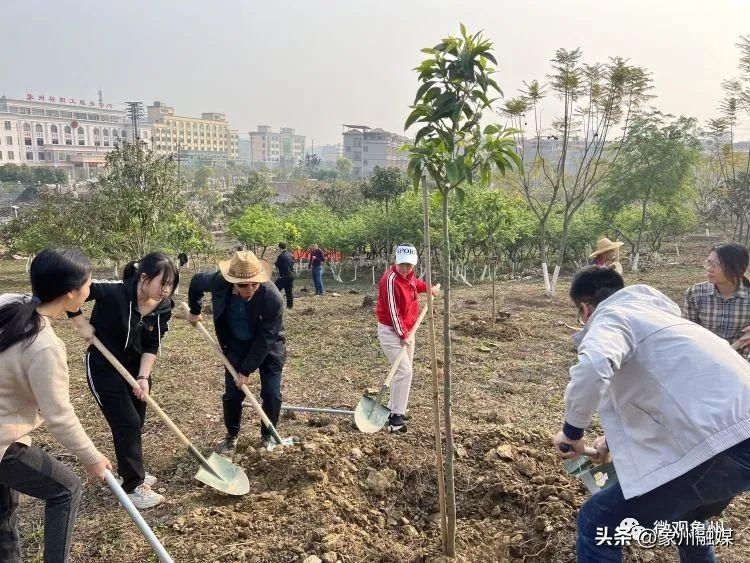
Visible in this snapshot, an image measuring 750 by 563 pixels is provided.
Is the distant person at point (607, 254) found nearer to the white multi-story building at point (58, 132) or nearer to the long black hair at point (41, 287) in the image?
the long black hair at point (41, 287)

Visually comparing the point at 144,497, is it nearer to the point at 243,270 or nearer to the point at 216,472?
the point at 216,472

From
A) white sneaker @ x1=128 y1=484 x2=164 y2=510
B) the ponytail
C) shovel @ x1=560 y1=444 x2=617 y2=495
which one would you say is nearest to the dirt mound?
shovel @ x1=560 y1=444 x2=617 y2=495

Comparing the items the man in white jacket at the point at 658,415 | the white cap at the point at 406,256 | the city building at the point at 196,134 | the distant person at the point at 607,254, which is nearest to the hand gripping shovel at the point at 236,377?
the white cap at the point at 406,256

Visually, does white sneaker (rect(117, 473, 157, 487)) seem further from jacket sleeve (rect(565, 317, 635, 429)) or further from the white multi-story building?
the white multi-story building

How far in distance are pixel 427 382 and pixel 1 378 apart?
4.42m

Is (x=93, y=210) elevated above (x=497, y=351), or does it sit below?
above

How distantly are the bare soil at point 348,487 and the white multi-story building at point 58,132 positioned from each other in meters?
79.9

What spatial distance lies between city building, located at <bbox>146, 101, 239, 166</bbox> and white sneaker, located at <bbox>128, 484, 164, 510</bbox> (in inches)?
4280

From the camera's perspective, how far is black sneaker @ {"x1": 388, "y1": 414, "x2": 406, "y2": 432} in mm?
4348

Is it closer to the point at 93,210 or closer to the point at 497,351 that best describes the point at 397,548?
the point at 497,351

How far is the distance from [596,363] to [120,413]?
2774 mm

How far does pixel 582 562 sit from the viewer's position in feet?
6.81

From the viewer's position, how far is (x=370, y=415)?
14.1 feet

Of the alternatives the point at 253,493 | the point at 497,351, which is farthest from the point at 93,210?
the point at 253,493
